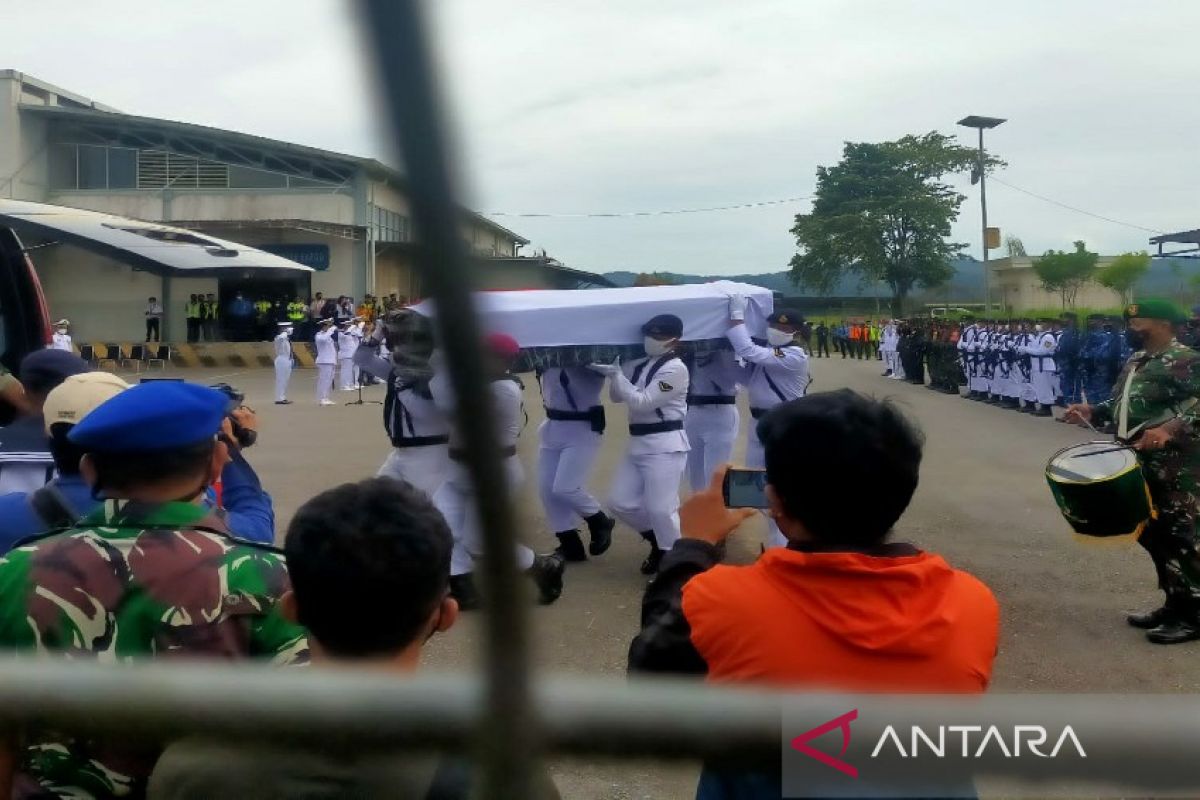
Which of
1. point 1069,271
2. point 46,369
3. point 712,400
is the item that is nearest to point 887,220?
point 1069,271

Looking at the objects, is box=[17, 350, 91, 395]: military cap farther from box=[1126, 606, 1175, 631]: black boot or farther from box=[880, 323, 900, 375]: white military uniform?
box=[880, 323, 900, 375]: white military uniform

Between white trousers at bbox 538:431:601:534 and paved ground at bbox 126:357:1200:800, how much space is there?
0.37 meters

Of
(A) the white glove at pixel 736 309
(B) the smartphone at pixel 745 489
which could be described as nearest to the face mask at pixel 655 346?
(A) the white glove at pixel 736 309

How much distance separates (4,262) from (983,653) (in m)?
5.55

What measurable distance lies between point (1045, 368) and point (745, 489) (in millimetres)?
15980

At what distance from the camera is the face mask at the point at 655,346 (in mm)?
6654

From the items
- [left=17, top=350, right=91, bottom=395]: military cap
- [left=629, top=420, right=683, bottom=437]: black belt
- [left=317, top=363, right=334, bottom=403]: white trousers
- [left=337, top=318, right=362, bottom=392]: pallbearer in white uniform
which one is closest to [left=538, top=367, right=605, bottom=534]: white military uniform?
[left=629, top=420, right=683, bottom=437]: black belt

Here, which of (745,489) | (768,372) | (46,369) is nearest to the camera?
(745,489)

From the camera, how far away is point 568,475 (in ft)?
23.4

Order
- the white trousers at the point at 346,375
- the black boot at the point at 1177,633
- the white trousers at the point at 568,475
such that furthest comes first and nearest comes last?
the white trousers at the point at 346,375
the white trousers at the point at 568,475
the black boot at the point at 1177,633

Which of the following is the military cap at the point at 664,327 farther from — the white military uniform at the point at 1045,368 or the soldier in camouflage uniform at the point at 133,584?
the white military uniform at the point at 1045,368

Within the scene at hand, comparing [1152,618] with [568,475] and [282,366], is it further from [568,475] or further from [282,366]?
[282,366]

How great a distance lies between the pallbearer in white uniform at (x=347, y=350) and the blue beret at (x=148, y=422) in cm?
1716

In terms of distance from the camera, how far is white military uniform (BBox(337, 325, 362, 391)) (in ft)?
65.4
